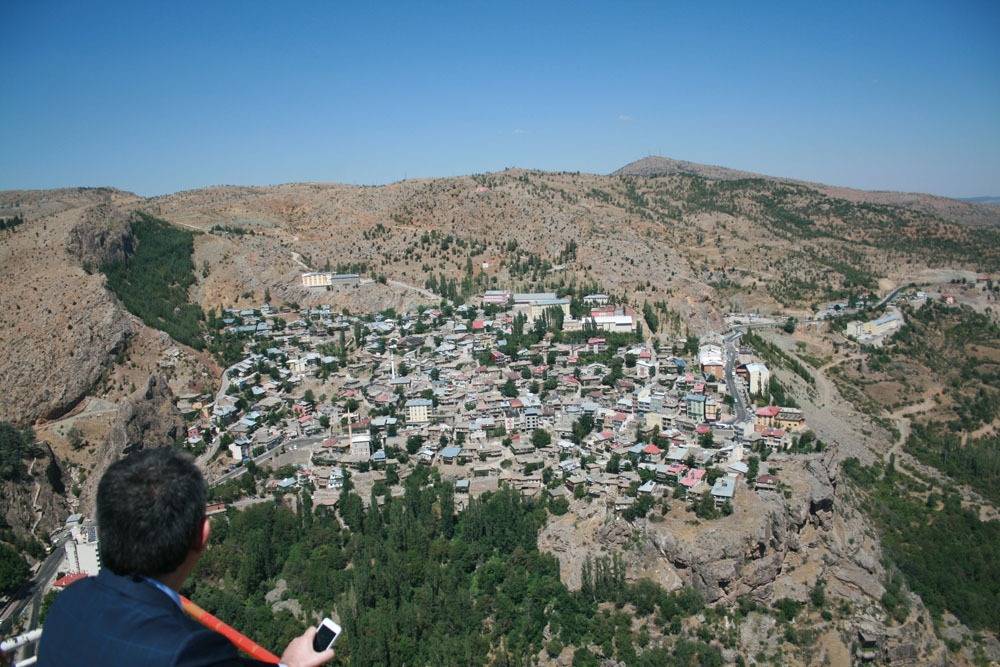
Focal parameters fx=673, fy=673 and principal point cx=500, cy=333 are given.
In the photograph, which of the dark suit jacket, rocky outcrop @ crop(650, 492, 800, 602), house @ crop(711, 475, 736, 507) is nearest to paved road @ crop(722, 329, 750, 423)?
house @ crop(711, 475, 736, 507)

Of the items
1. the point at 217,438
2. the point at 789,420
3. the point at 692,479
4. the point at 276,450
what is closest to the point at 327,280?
the point at 217,438

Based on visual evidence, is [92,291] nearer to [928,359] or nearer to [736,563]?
[736,563]

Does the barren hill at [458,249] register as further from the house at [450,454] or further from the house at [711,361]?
the house at [450,454]

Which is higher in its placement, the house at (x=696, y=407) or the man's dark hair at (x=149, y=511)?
the man's dark hair at (x=149, y=511)

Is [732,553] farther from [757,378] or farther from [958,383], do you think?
[958,383]

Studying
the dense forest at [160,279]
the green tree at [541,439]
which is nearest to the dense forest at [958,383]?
the green tree at [541,439]

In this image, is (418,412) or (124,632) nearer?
(124,632)

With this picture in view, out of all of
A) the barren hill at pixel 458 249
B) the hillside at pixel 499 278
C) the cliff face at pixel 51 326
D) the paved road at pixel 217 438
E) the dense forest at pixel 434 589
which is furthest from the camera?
the barren hill at pixel 458 249
